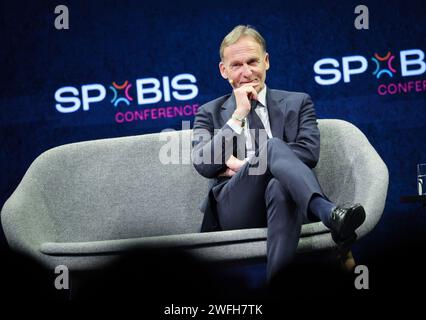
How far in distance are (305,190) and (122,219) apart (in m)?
1.20

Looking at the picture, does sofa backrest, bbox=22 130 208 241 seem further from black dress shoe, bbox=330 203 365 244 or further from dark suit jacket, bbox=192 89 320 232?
black dress shoe, bbox=330 203 365 244

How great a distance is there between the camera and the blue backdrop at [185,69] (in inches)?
156

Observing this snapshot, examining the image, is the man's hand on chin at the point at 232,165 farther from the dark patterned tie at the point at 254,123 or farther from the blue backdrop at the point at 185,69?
the blue backdrop at the point at 185,69

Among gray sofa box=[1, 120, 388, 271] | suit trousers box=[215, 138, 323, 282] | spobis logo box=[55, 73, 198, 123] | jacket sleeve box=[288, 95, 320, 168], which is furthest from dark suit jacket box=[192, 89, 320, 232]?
spobis logo box=[55, 73, 198, 123]

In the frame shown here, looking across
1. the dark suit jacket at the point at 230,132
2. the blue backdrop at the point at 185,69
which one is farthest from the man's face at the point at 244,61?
the blue backdrop at the point at 185,69

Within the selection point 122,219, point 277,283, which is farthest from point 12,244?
point 277,283

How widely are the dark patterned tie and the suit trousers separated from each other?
309 mm

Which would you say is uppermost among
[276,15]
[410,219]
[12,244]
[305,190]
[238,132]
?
[276,15]

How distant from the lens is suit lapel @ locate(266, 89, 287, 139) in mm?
2824

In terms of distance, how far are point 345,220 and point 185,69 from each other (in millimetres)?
2143

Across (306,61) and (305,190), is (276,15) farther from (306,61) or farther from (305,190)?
(305,190)

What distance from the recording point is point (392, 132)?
3.99 meters

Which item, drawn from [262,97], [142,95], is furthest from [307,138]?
[142,95]

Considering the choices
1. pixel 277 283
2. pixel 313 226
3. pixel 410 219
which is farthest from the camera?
pixel 410 219
